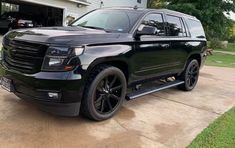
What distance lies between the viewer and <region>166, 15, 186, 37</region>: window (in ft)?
21.4

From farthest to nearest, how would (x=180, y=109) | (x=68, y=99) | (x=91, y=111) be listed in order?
1. (x=180, y=109)
2. (x=91, y=111)
3. (x=68, y=99)

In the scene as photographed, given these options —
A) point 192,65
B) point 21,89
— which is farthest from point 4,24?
point 21,89

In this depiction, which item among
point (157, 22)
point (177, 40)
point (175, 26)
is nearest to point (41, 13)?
point (175, 26)

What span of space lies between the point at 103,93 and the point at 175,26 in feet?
9.27

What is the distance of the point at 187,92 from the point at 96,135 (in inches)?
154

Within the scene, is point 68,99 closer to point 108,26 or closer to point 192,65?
point 108,26

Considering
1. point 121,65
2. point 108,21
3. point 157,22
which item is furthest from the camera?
point 157,22

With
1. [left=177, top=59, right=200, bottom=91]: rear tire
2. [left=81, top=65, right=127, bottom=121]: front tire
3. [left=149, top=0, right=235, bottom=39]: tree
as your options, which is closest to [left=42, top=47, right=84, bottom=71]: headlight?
[left=81, top=65, right=127, bottom=121]: front tire

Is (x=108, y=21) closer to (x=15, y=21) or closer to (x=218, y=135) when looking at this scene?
(x=218, y=135)

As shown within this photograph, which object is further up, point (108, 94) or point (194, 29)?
point (194, 29)

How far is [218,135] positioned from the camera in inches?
189

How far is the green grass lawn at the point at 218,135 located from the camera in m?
4.42

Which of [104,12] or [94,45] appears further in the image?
[104,12]

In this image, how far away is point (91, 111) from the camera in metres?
4.64
